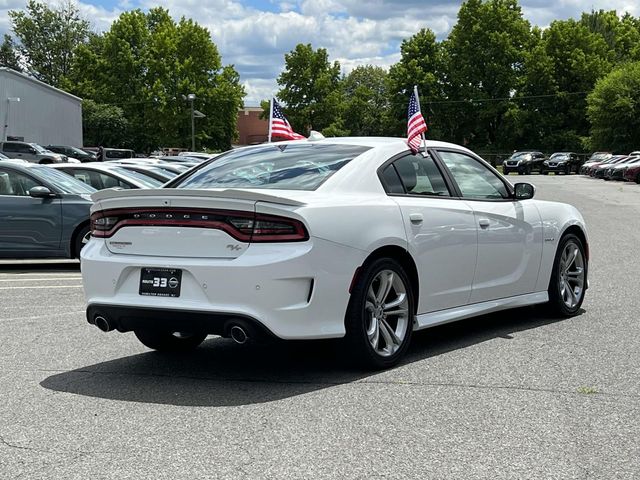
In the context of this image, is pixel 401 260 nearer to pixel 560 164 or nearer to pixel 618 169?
pixel 618 169

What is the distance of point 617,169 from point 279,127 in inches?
1736

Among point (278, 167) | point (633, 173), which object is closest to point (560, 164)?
point (633, 173)

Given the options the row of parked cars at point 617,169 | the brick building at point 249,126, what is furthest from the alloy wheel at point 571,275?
the brick building at point 249,126

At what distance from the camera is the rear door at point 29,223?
11.8 metres

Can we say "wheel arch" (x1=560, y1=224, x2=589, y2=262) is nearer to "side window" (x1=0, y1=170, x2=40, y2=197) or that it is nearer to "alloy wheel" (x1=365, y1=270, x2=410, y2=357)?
"alloy wheel" (x1=365, y1=270, x2=410, y2=357)

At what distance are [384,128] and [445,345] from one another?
8725cm

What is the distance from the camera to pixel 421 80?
85.8 metres

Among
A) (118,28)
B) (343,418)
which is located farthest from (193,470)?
(118,28)

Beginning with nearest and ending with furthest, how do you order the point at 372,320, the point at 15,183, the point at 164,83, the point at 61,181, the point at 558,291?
the point at 372,320 < the point at 558,291 < the point at 15,183 < the point at 61,181 < the point at 164,83

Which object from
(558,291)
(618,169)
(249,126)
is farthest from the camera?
(249,126)

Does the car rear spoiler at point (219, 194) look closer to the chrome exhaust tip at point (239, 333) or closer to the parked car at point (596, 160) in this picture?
the chrome exhaust tip at point (239, 333)

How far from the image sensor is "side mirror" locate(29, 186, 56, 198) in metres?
11.9

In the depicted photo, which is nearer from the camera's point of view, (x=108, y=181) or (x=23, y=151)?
(x=108, y=181)

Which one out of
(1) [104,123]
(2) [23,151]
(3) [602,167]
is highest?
(1) [104,123]
